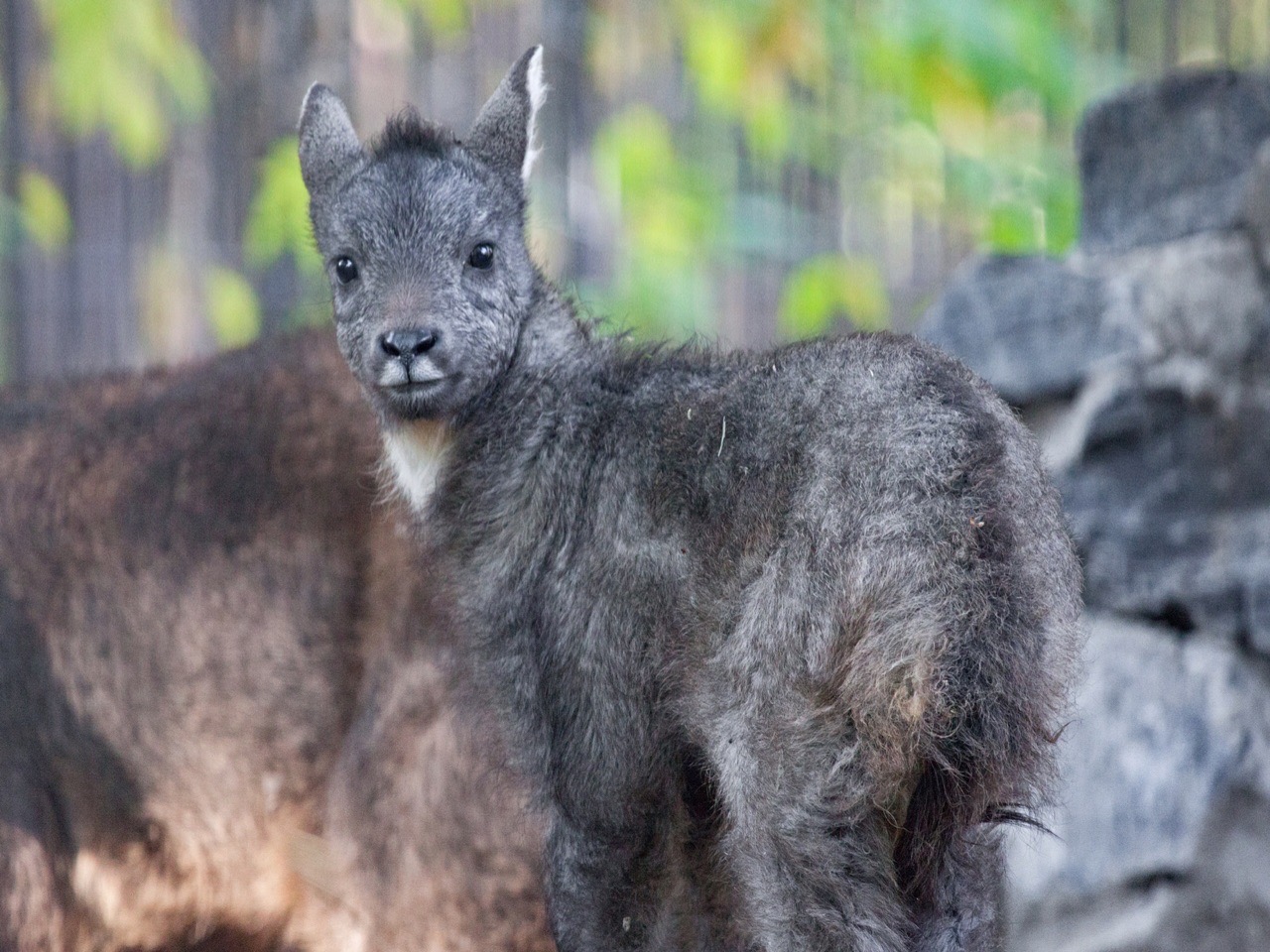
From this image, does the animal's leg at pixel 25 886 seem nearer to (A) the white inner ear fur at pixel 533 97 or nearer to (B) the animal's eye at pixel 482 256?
(B) the animal's eye at pixel 482 256

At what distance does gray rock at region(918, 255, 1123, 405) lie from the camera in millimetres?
4879

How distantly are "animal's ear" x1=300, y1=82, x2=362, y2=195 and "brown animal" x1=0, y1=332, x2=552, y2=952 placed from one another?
850 mm

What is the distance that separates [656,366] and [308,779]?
1787 mm

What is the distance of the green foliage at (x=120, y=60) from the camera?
7047 mm

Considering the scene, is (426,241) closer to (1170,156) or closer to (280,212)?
(1170,156)

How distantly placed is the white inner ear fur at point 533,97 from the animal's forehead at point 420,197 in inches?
7.1

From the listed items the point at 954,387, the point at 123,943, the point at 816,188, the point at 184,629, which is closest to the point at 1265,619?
the point at 954,387

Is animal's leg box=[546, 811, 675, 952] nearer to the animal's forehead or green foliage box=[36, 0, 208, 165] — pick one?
the animal's forehead

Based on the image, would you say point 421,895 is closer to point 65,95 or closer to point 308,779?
point 308,779

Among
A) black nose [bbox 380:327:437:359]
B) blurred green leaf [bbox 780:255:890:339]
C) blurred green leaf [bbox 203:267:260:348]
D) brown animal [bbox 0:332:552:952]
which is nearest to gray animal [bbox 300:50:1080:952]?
black nose [bbox 380:327:437:359]

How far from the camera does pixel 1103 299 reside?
15.9ft

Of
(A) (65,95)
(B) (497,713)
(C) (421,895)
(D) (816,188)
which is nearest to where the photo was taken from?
(B) (497,713)

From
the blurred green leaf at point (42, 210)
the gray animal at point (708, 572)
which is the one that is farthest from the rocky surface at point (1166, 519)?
the blurred green leaf at point (42, 210)

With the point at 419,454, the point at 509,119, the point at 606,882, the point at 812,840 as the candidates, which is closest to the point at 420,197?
the point at 509,119
